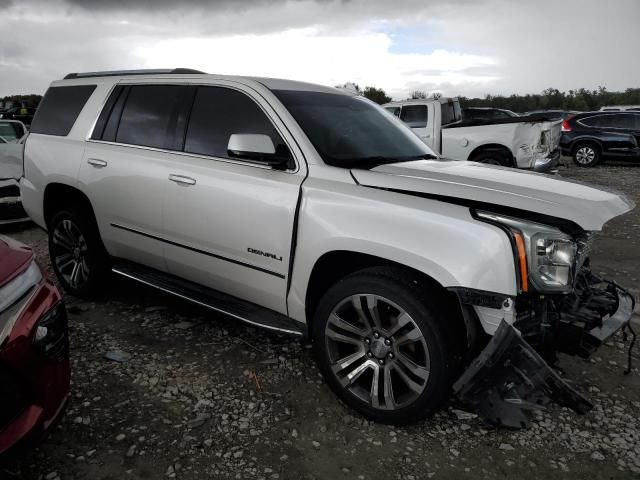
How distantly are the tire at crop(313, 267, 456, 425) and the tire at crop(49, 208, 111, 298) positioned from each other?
2211 mm

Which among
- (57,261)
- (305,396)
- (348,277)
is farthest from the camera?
(57,261)

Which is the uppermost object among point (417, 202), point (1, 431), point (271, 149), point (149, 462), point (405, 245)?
point (271, 149)

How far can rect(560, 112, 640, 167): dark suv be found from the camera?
45.0ft

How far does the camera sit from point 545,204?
227 centimetres

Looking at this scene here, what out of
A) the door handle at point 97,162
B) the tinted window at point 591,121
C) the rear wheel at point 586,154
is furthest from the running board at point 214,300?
the tinted window at point 591,121

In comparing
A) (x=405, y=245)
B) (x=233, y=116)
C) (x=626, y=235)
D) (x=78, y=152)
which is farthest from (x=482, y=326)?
(x=626, y=235)

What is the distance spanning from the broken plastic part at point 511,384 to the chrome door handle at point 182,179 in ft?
6.63

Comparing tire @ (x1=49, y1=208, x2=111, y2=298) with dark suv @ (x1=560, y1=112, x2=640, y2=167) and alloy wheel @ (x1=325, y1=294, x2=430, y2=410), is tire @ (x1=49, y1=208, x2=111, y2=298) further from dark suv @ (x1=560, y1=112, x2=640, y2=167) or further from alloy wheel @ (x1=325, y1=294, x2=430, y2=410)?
dark suv @ (x1=560, y1=112, x2=640, y2=167)

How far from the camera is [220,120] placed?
325 cm

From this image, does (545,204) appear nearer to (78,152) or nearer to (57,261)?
(78,152)

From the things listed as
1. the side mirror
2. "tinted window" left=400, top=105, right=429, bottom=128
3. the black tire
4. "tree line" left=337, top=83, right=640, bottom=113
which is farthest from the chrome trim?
"tree line" left=337, top=83, right=640, bottom=113

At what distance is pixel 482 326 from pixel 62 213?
3.53 meters

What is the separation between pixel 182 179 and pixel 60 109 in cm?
187

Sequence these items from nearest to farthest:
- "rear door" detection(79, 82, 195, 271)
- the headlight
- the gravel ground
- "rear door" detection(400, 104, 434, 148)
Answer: the headlight
the gravel ground
"rear door" detection(79, 82, 195, 271)
"rear door" detection(400, 104, 434, 148)
